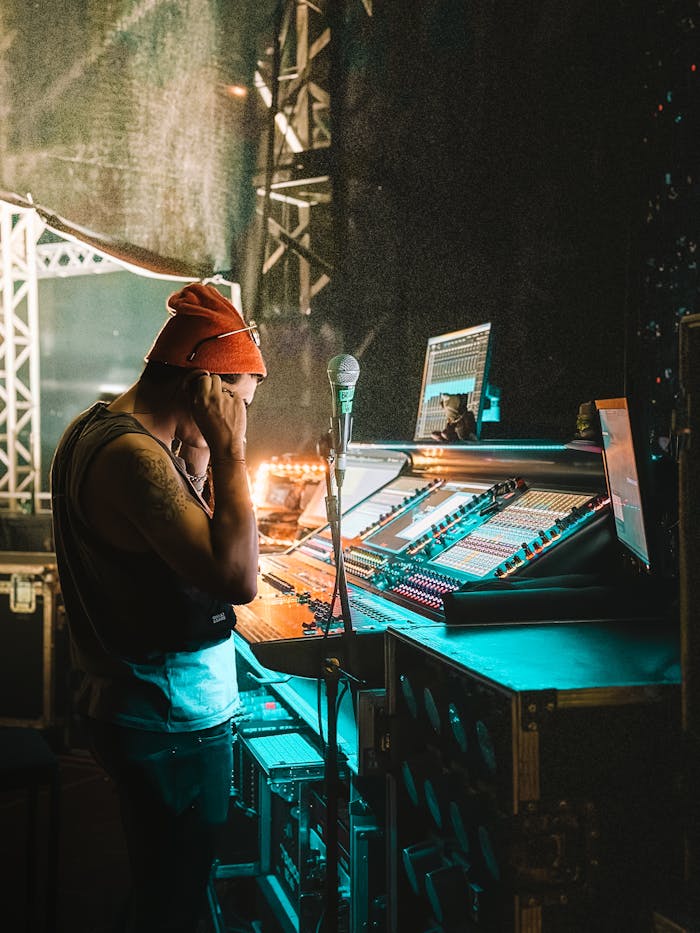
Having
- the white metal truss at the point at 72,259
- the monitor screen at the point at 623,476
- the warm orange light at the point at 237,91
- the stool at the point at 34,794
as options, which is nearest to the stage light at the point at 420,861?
the monitor screen at the point at 623,476

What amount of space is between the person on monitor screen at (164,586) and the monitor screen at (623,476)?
74 centimetres

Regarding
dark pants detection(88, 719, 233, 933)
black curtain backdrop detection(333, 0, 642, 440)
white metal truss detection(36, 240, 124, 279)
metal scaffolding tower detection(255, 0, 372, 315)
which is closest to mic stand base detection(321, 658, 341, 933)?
dark pants detection(88, 719, 233, 933)

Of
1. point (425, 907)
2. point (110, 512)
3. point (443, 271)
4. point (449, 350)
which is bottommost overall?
point (425, 907)

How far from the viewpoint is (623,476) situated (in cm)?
177

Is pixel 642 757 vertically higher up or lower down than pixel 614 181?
lower down

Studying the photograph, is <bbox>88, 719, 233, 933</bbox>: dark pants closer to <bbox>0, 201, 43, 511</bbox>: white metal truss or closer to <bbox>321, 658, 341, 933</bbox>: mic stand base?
<bbox>321, 658, 341, 933</bbox>: mic stand base

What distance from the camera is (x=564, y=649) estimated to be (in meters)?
1.54

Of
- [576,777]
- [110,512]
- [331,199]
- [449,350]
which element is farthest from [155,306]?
[576,777]

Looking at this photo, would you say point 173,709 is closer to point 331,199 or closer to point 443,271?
point 443,271

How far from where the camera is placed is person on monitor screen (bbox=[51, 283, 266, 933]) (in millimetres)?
1475

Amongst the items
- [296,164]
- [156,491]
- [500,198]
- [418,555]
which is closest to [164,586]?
[156,491]

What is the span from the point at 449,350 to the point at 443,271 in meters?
0.89

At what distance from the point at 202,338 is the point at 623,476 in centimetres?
92

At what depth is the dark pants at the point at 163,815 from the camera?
157 cm
